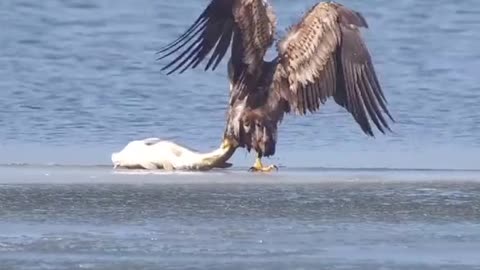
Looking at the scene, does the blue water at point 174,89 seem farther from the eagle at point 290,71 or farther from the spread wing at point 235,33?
the spread wing at point 235,33

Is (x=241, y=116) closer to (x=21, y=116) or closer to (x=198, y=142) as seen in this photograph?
(x=198, y=142)

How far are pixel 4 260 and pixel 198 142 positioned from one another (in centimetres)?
457

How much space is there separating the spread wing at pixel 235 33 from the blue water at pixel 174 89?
0.61 m

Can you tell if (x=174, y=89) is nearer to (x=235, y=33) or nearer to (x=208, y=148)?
(x=208, y=148)

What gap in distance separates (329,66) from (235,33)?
0.62 m

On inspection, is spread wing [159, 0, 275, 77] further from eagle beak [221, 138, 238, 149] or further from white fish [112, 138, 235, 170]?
white fish [112, 138, 235, 170]

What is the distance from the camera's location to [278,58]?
10375mm

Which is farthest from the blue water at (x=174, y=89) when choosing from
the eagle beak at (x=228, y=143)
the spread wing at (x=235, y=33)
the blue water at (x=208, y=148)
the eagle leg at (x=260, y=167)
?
the spread wing at (x=235, y=33)

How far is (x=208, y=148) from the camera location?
10.9 metres

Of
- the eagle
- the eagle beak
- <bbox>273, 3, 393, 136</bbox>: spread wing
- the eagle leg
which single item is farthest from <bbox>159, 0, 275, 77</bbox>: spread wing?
the eagle leg

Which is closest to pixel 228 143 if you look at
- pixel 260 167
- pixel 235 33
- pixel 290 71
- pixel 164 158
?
pixel 260 167

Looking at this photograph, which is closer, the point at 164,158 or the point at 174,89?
the point at 164,158

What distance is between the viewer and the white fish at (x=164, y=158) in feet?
32.9

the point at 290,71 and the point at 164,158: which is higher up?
the point at 290,71
